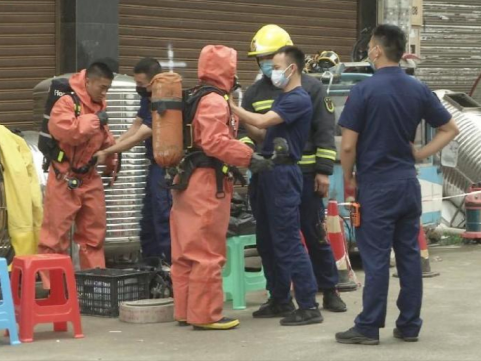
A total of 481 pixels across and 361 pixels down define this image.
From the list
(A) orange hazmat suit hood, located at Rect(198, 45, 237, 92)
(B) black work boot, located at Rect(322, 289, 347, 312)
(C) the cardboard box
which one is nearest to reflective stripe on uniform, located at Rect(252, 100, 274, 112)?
(A) orange hazmat suit hood, located at Rect(198, 45, 237, 92)

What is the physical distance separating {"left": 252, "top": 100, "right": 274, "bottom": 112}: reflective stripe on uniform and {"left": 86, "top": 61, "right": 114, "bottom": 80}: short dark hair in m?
1.30

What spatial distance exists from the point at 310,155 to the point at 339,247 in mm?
1460

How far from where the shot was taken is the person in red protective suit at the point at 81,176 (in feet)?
31.6

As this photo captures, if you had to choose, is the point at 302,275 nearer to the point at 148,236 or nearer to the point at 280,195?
the point at 280,195

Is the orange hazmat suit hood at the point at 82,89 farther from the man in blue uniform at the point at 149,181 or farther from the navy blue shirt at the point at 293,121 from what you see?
the navy blue shirt at the point at 293,121

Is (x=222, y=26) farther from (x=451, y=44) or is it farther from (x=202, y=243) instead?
(x=202, y=243)

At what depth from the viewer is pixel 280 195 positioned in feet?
28.4

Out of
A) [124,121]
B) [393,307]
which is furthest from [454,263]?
[124,121]

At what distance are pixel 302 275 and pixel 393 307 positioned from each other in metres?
1.18

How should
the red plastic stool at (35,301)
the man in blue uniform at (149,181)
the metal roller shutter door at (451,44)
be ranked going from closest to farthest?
the red plastic stool at (35,301) < the man in blue uniform at (149,181) < the metal roller shutter door at (451,44)

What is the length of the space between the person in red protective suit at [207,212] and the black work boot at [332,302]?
995mm

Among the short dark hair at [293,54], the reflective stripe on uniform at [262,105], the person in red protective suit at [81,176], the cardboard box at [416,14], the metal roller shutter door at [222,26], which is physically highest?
the cardboard box at [416,14]

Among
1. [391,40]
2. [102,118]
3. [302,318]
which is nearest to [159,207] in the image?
[102,118]

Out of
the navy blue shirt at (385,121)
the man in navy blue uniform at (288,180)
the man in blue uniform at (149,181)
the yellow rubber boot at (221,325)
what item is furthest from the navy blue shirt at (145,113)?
the navy blue shirt at (385,121)
